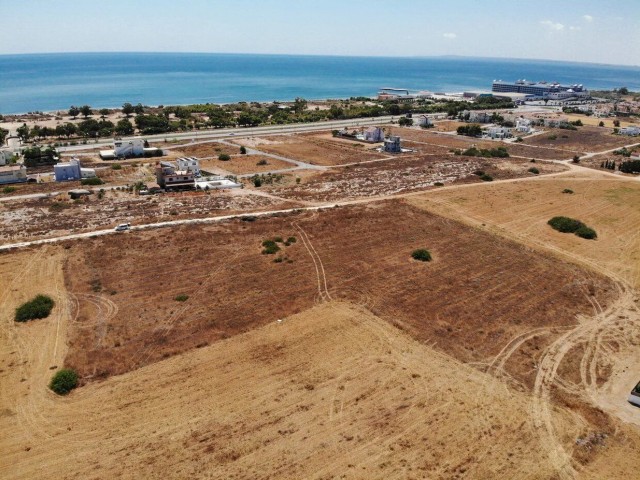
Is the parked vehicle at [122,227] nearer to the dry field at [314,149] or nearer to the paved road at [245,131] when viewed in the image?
the dry field at [314,149]

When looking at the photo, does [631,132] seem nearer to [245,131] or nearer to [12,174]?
[245,131]

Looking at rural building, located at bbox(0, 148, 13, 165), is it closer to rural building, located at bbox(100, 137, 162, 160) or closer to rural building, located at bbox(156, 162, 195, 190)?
rural building, located at bbox(100, 137, 162, 160)

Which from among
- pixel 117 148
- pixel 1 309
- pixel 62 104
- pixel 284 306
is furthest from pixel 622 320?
pixel 62 104

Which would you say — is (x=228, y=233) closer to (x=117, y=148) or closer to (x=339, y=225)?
(x=339, y=225)

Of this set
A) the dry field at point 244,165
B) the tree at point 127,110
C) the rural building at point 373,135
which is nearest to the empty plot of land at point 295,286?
the dry field at point 244,165

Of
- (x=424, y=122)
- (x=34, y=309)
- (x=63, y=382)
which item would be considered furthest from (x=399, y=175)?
(x=424, y=122)

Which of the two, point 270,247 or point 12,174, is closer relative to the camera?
point 270,247
